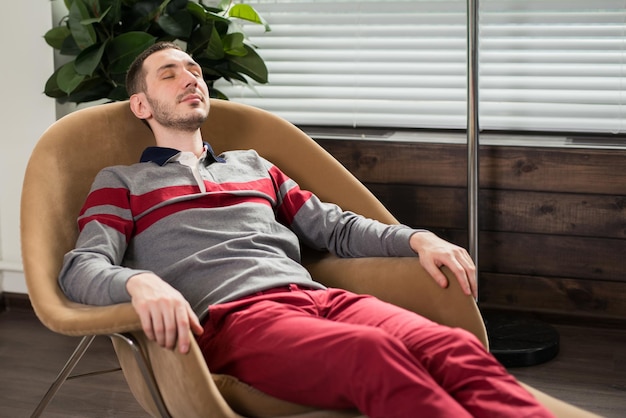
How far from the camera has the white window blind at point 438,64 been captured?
3117mm

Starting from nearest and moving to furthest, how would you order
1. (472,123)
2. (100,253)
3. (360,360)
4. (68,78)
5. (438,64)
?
(360,360) → (100,253) → (472,123) → (68,78) → (438,64)

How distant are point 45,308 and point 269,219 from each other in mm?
591

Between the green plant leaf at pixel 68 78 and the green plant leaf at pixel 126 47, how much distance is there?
12cm

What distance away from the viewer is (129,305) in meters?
1.69

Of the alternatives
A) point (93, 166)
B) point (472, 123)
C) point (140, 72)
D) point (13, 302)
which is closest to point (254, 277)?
point (93, 166)

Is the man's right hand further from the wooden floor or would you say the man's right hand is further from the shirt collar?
the wooden floor

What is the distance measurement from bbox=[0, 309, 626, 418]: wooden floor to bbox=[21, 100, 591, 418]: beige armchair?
53 cm

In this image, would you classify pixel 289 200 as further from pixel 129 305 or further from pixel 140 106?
pixel 129 305

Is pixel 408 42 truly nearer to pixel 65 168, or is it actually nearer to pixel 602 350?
pixel 602 350

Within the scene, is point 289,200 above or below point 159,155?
below

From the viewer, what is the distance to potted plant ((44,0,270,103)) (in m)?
2.84

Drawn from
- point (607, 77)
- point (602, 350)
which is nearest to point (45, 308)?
point (602, 350)

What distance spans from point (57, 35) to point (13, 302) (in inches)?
42.3

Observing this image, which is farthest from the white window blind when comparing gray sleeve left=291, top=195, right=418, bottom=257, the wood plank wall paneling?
gray sleeve left=291, top=195, right=418, bottom=257
